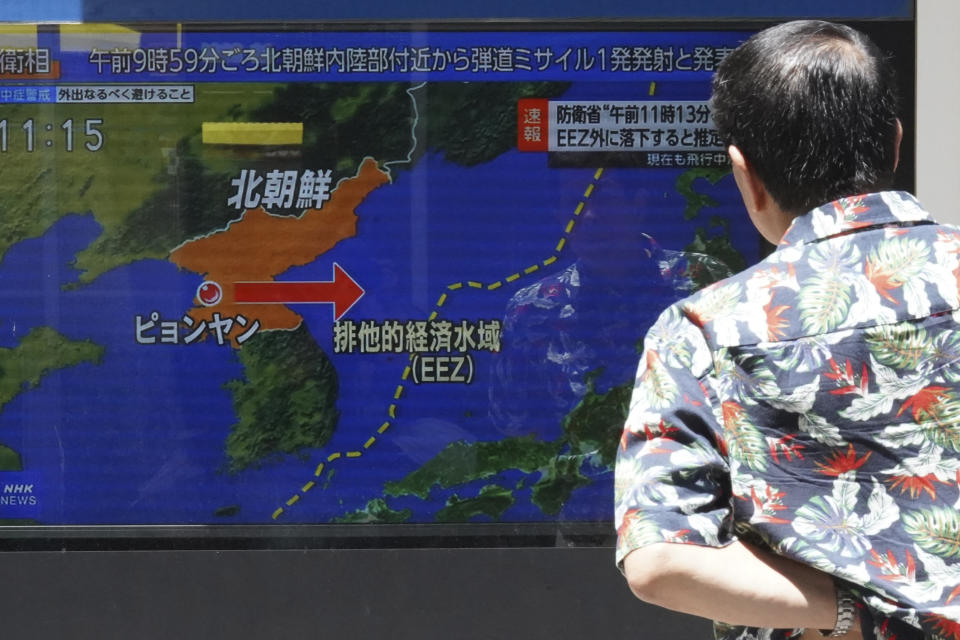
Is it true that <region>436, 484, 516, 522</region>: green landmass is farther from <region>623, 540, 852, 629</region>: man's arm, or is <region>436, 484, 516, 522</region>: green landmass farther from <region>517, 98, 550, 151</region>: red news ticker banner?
<region>623, 540, 852, 629</region>: man's arm

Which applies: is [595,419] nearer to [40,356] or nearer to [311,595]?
[311,595]

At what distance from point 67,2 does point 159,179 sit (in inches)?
→ 30.3

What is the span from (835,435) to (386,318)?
3.10m

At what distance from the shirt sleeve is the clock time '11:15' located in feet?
11.4

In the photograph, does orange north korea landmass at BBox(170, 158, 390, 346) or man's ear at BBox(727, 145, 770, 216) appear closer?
man's ear at BBox(727, 145, 770, 216)

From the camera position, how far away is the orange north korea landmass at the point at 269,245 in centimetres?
432

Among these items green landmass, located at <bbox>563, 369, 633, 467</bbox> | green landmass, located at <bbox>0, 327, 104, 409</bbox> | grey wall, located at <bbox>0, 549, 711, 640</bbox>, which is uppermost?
green landmass, located at <bbox>0, 327, 104, 409</bbox>

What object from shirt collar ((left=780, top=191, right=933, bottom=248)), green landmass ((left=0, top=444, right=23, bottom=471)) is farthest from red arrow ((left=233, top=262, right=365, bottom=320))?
shirt collar ((left=780, top=191, right=933, bottom=248))

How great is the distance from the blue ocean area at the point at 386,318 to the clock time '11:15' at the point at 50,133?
31 centimetres

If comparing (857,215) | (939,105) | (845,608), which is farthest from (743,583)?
(939,105)

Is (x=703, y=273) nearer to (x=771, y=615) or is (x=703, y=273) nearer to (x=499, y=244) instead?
(x=499, y=244)

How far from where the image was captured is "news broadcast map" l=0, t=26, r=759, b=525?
14.1 feet

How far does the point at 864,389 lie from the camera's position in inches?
52.8

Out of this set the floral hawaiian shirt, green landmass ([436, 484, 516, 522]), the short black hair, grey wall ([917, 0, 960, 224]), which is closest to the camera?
the floral hawaiian shirt
